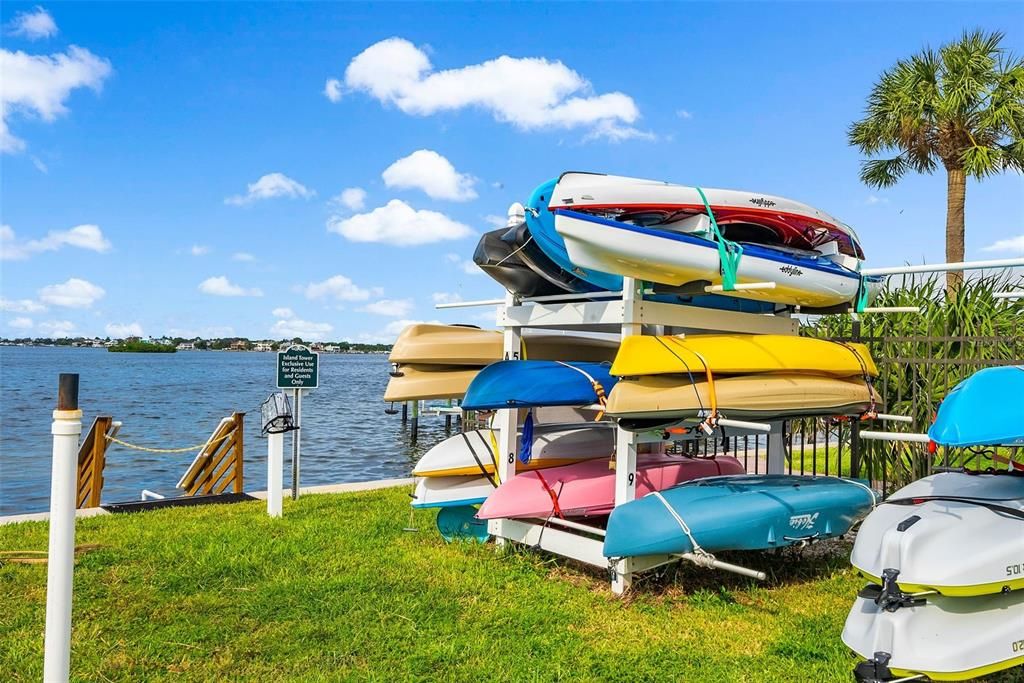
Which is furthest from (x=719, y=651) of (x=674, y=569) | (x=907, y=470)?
(x=907, y=470)

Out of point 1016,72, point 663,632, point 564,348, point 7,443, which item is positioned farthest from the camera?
point 7,443

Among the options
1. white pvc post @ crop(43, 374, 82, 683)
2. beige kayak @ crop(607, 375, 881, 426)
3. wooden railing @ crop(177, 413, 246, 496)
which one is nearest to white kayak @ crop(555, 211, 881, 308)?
beige kayak @ crop(607, 375, 881, 426)

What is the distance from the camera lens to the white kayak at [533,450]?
19.8ft

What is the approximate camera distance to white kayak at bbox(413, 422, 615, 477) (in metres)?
6.03

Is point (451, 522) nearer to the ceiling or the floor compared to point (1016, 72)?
nearer to the floor

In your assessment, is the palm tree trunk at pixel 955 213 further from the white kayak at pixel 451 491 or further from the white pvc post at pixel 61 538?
the white pvc post at pixel 61 538

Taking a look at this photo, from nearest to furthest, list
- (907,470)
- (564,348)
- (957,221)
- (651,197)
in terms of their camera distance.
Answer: (651,197)
(564,348)
(907,470)
(957,221)

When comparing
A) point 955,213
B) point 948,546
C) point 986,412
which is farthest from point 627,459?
point 955,213

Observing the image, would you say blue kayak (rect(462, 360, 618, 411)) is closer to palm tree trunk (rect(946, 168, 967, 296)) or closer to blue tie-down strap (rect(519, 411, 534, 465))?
blue tie-down strap (rect(519, 411, 534, 465))

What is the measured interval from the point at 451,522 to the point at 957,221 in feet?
50.7

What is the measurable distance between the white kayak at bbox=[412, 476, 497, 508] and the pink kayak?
46cm

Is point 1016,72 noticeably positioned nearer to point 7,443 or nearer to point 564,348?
point 564,348

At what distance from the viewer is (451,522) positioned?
6.20 meters

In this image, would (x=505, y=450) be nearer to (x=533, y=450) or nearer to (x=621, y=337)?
(x=533, y=450)
